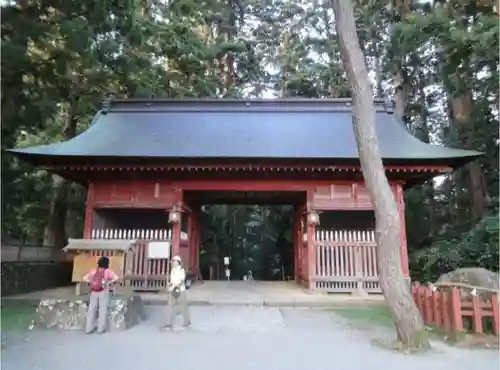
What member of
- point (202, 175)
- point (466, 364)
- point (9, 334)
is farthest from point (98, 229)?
point (466, 364)

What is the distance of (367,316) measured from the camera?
8266 mm

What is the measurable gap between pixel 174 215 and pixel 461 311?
721cm

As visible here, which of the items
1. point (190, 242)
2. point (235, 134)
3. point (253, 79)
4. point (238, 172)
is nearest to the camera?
point (238, 172)

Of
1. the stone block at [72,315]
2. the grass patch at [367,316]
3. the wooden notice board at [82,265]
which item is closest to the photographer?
the stone block at [72,315]

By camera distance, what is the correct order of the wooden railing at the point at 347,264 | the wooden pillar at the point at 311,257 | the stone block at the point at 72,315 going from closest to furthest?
the stone block at the point at 72,315 < the wooden railing at the point at 347,264 < the wooden pillar at the point at 311,257

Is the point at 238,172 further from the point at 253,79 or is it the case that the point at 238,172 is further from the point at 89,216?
the point at 253,79

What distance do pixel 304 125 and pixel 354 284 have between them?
531 cm

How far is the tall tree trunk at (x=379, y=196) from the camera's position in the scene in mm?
5648

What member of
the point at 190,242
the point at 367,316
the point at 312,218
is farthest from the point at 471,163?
the point at 190,242

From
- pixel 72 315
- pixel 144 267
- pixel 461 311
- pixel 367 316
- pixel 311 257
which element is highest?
pixel 311 257

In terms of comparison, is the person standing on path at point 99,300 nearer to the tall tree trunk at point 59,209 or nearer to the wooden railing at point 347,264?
the wooden railing at point 347,264

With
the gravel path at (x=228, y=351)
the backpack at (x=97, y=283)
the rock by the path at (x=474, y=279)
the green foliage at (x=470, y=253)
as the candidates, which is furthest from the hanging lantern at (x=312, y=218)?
the backpack at (x=97, y=283)

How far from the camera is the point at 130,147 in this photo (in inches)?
450

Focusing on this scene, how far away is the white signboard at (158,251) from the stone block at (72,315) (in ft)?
12.0
